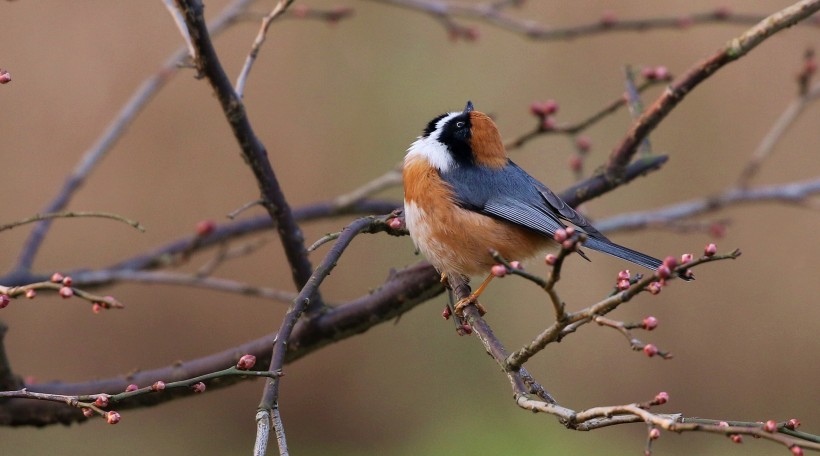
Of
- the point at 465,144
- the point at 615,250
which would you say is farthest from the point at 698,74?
the point at 465,144

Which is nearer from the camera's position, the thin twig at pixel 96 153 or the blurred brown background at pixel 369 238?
the thin twig at pixel 96 153

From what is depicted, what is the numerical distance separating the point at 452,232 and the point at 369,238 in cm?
218

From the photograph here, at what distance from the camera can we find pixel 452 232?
2.79 meters

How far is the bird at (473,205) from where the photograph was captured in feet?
9.00

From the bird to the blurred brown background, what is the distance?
1.79 m

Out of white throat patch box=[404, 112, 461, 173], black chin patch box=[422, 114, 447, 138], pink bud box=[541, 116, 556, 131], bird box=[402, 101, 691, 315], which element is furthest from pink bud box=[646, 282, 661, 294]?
pink bud box=[541, 116, 556, 131]

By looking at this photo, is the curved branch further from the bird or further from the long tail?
the long tail

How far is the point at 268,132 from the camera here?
490cm

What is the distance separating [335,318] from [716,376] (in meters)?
2.84

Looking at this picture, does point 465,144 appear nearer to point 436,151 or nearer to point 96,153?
point 436,151

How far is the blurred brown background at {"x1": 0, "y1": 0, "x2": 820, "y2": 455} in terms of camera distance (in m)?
4.59

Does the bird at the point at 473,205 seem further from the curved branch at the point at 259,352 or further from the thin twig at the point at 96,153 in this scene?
the thin twig at the point at 96,153

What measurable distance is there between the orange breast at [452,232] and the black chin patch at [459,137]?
11 cm

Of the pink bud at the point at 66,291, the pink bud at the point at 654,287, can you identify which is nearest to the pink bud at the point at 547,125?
the pink bud at the point at 654,287
